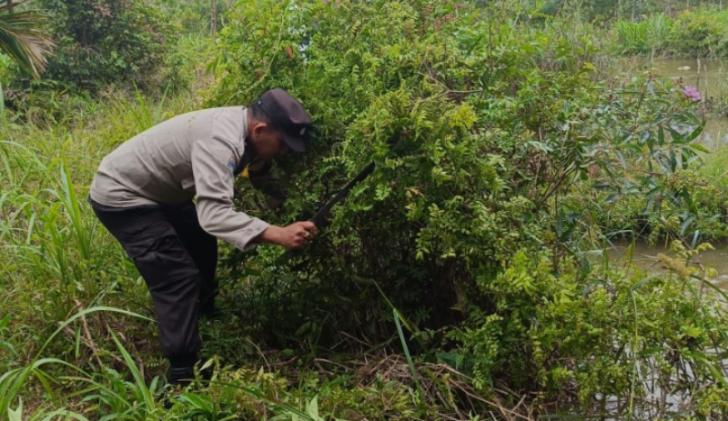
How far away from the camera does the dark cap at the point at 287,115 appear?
10.1 ft

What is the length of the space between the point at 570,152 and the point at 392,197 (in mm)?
727

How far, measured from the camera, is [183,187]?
3.28 m

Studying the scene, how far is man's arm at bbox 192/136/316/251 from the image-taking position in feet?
9.56

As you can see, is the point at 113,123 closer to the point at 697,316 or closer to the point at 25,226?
the point at 25,226

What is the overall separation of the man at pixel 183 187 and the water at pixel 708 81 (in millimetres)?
3574

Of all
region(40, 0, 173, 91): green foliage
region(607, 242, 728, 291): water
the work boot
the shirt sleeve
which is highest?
the shirt sleeve

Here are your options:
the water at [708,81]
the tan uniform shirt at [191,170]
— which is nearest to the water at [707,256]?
the water at [708,81]

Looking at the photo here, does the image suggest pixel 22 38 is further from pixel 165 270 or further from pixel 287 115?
pixel 287 115

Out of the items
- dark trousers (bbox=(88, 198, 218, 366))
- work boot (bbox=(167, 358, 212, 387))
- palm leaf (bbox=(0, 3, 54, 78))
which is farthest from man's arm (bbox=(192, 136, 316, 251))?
palm leaf (bbox=(0, 3, 54, 78))

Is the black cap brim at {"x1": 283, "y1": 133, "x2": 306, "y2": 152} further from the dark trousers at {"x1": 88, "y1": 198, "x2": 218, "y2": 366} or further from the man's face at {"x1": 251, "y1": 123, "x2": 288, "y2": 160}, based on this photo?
the dark trousers at {"x1": 88, "y1": 198, "x2": 218, "y2": 366}

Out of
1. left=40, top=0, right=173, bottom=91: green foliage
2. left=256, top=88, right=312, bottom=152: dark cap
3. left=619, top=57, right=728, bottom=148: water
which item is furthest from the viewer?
left=40, top=0, right=173, bottom=91: green foliage

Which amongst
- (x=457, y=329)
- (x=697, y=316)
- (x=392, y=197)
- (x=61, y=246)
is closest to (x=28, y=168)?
(x=61, y=246)

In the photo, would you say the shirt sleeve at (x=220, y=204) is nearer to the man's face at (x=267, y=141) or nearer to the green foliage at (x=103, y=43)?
the man's face at (x=267, y=141)

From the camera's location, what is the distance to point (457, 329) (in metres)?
3.07
